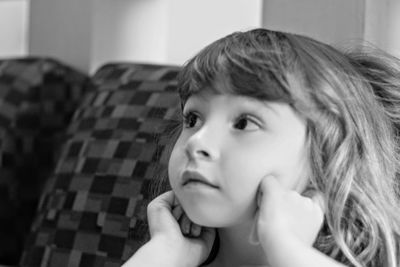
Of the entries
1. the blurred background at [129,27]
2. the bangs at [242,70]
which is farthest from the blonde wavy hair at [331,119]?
the blurred background at [129,27]

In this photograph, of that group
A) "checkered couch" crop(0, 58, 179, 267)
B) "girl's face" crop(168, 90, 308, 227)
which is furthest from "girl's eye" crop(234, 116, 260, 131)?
"checkered couch" crop(0, 58, 179, 267)

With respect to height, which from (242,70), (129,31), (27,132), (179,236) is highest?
(242,70)

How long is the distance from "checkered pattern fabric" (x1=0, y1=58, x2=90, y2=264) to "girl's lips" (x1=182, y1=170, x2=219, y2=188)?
121cm

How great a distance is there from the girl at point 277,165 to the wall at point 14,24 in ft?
5.66

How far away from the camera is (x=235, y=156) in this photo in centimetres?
109

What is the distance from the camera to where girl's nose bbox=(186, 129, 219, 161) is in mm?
1092

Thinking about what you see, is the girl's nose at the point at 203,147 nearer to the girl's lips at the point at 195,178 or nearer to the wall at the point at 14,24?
the girl's lips at the point at 195,178

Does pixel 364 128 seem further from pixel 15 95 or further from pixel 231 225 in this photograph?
pixel 15 95

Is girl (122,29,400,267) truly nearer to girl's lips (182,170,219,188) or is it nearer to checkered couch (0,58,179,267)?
girl's lips (182,170,219,188)

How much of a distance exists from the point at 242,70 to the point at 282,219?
0.60ft

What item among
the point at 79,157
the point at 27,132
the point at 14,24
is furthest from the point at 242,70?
the point at 14,24

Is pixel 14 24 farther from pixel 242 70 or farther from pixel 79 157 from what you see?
pixel 242 70

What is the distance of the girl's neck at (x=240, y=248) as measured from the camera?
1.17m

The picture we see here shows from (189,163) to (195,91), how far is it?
0.10 m
